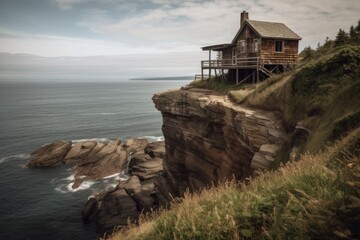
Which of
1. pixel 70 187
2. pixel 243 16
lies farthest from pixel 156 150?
pixel 243 16

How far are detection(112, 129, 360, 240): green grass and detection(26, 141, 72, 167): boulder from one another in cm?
4741

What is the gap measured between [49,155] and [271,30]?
138ft

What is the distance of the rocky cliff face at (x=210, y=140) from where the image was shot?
740 inches

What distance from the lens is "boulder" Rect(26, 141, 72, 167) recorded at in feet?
159

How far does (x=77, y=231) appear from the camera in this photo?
31.2 meters

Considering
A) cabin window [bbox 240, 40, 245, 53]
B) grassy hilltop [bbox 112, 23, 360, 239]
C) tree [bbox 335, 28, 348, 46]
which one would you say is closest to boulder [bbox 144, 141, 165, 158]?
cabin window [bbox 240, 40, 245, 53]

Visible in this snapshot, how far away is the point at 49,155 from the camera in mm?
49875

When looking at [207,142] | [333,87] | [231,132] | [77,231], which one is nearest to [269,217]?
[333,87]

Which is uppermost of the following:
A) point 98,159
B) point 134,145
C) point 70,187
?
point 134,145

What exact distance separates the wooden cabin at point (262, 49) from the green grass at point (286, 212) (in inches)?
1081

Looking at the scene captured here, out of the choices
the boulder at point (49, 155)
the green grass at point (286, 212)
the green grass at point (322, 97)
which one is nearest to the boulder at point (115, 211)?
the boulder at point (49, 155)

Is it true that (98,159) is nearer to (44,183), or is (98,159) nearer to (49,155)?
(49,155)

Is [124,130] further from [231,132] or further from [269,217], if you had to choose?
[269,217]

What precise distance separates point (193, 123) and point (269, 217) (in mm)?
23043
